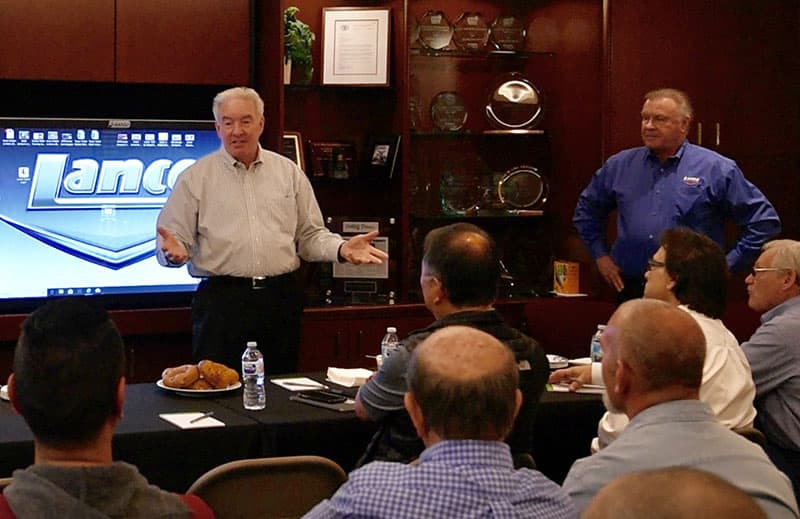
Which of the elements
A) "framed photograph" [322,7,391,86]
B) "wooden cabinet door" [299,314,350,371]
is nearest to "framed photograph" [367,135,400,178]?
"framed photograph" [322,7,391,86]

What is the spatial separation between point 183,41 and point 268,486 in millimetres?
3288

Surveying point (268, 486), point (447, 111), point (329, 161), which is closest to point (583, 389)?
point (268, 486)

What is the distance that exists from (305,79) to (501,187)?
1174 millimetres

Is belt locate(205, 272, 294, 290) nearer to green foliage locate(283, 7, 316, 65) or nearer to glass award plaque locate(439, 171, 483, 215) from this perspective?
green foliage locate(283, 7, 316, 65)

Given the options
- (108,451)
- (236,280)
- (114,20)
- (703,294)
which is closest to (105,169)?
(114,20)

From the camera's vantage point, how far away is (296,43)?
5902 mm

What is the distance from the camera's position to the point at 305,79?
6047 mm

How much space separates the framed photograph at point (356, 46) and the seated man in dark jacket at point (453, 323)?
2867 millimetres

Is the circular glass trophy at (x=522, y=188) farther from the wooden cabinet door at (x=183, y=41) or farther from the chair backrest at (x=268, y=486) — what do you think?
the chair backrest at (x=268, y=486)

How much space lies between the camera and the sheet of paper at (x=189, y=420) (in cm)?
349

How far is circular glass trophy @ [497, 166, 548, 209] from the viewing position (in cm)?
641

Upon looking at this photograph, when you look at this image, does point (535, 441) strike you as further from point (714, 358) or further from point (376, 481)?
point (376, 481)

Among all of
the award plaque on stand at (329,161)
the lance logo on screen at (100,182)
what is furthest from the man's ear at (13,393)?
the award plaque on stand at (329,161)

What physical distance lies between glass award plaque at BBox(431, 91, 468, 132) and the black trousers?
1547mm
